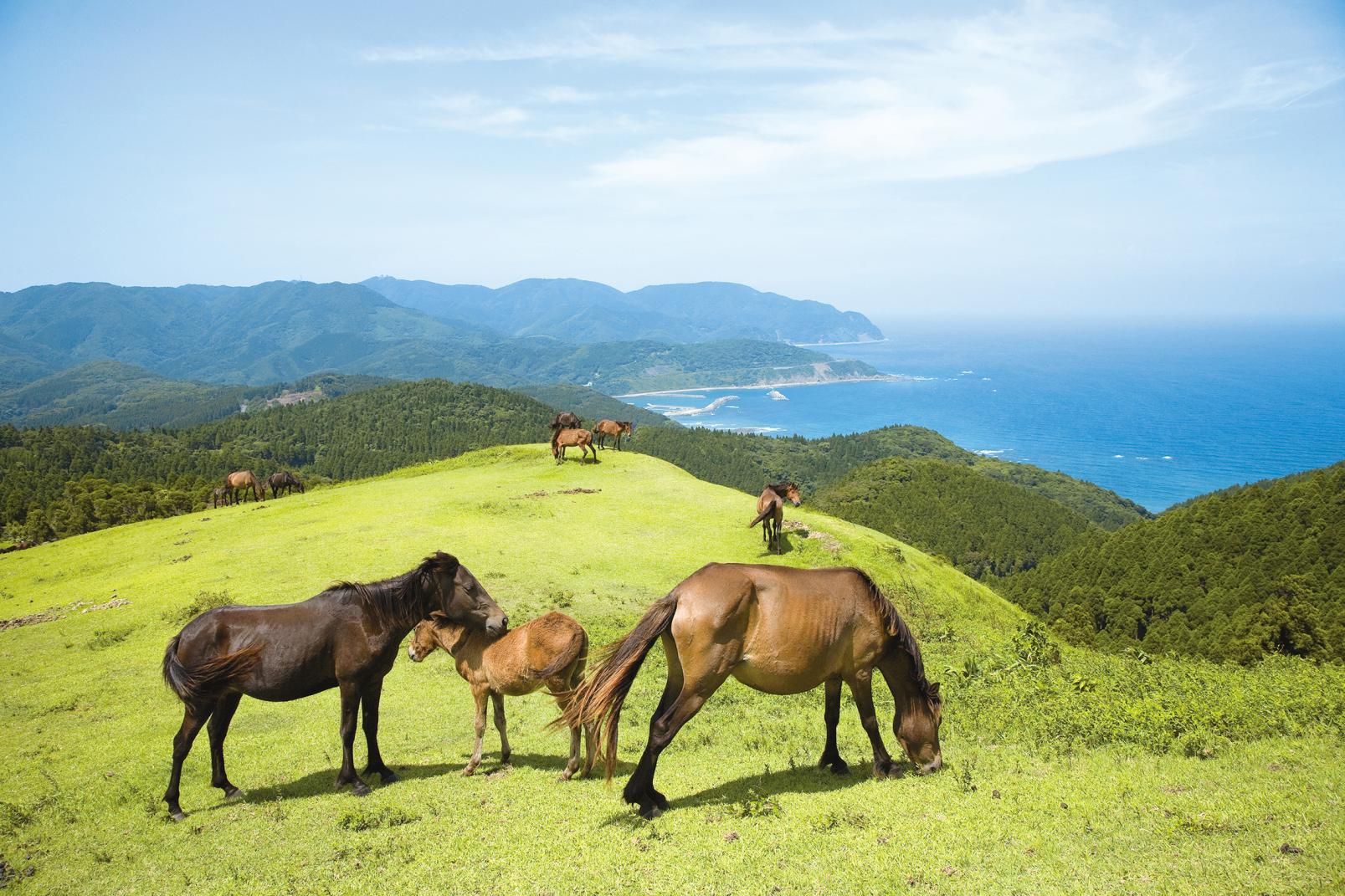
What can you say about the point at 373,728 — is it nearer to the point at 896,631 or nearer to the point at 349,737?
the point at 349,737

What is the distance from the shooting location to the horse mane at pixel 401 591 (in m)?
8.98

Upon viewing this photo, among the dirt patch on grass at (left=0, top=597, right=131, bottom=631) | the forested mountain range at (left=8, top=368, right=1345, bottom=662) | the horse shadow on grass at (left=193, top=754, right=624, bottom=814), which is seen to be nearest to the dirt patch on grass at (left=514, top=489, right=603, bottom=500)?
the forested mountain range at (left=8, top=368, right=1345, bottom=662)

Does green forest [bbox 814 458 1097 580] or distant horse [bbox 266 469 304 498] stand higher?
distant horse [bbox 266 469 304 498]

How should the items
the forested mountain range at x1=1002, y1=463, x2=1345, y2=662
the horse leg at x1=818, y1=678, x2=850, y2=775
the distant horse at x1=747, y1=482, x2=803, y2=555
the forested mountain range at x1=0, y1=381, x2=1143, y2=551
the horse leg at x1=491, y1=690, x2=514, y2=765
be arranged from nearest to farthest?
the horse leg at x1=818, y1=678, x2=850, y2=775
the horse leg at x1=491, y1=690, x2=514, y2=765
the distant horse at x1=747, y1=482, x2=803, y2=555
the forested mountain range at x1=1002, y1=463, x2=1345, y2=662
the forested mountain range at x1=0, y1=381, x2=1143, y2=551

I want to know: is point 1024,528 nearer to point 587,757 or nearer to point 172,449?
point 587,757

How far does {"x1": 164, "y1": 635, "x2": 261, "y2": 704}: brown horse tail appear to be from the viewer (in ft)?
27.5

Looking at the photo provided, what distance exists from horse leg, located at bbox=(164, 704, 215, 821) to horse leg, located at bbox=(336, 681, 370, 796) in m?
1.68

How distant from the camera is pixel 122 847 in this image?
7504 mm

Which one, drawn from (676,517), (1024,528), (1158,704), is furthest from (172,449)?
(1158,704)

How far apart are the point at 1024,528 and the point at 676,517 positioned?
95537 mm

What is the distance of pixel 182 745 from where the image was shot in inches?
333

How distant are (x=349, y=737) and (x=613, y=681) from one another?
4.12 meters

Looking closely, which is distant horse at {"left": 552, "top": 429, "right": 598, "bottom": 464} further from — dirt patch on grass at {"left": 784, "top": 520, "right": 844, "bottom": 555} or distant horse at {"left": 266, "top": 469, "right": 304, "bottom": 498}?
distant horse at {"left": 266, "top": 469, "right": 304, "bottom": 498}

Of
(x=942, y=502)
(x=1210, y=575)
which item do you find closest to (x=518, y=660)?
(x=1210, y=575)
